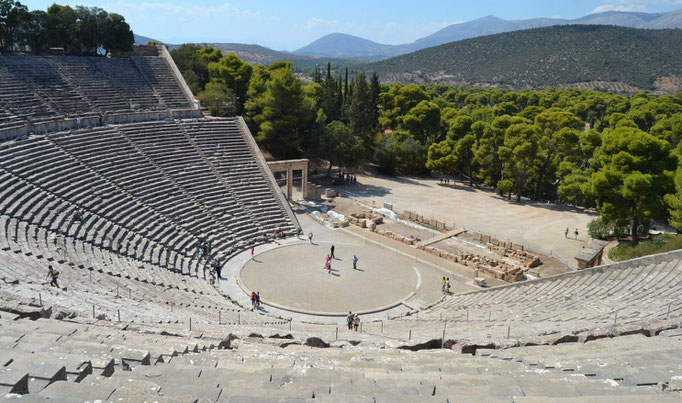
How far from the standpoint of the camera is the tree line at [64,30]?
1491 inches

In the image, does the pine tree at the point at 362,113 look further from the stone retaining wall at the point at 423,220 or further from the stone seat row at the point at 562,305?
the stone seat row at the point at 562,305

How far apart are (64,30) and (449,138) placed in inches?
1439

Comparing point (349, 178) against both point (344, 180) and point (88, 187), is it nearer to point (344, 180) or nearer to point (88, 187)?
point (344, 180)

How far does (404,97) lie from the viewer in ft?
191

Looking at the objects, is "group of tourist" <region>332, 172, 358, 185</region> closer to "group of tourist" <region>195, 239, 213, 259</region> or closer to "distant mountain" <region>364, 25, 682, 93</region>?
"group of tourist" <region>195, 239, 213, 259</region>

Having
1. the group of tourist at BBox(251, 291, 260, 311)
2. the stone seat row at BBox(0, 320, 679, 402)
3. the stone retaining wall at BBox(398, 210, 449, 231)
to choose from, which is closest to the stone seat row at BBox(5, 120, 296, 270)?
the group of tourist at BBox(251, 291, 260, 311)

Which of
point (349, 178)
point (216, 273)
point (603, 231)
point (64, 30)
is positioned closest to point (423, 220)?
point (603, 231)

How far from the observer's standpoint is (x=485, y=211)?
39.1 metres

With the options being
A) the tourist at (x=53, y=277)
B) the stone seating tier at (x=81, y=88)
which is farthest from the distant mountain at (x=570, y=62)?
the tourist at (x=53, y=277)

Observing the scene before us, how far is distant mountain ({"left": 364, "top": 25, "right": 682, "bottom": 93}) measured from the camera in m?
136

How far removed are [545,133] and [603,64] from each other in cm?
12229

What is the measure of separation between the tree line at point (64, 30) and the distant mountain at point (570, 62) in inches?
5029

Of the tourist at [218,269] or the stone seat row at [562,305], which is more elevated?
the stone seat row at [562,305]

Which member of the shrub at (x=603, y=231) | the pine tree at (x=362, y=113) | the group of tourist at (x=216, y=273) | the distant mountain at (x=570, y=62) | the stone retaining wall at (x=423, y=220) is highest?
the distant mountain at (x=570, y=62)
